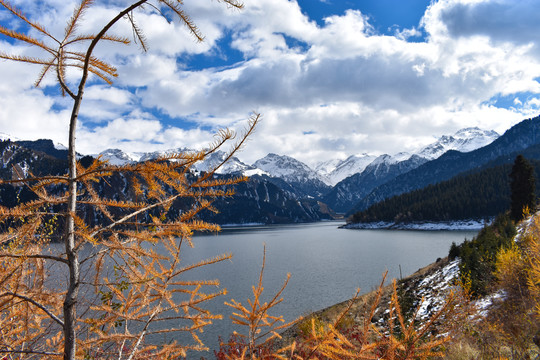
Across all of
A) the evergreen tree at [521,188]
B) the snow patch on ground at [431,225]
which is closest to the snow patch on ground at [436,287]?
the evergreen tree at [521,188]

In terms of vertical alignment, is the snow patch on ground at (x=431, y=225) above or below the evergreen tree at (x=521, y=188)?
below

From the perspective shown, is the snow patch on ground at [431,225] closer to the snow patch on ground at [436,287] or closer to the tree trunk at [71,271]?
the snow patch on ground at [436,287]

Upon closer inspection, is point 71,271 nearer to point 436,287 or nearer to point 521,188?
point 436,287

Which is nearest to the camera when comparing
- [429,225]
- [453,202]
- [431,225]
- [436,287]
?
[436,287]

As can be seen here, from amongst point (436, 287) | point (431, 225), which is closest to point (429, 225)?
point (431, 225)

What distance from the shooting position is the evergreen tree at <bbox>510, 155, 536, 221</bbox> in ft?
128

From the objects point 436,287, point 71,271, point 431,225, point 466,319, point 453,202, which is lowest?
point 431,225

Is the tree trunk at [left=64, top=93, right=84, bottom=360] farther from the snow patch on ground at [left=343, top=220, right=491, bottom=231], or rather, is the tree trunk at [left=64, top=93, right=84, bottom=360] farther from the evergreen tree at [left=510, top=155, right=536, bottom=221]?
the snow patch on ground at [left=343, top=220, right=491, bottom=231]

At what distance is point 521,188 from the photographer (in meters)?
40.2

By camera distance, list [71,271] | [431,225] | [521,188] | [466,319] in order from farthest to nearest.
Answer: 1. [431,225]
2. [521,188]
3. [466,319]
4. [71,271]

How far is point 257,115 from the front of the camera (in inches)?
113

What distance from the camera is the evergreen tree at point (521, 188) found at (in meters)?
38.9

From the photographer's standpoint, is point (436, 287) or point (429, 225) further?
point (429, 225)

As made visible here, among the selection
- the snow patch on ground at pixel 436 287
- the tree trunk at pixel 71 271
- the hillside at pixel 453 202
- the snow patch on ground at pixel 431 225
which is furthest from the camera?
the hillside at pixel 453 202
